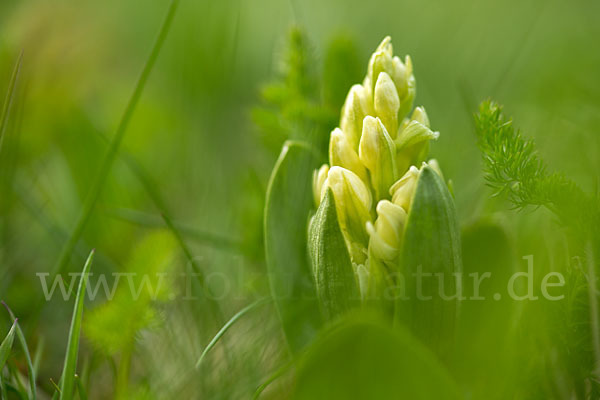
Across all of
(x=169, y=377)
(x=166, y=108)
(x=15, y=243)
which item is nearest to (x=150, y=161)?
(x=166, y=108)

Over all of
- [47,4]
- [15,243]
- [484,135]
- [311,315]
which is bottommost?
[311,315]

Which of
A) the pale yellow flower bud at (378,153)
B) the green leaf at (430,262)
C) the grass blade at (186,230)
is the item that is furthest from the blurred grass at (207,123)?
the pale yellow flower bud at (378,153)

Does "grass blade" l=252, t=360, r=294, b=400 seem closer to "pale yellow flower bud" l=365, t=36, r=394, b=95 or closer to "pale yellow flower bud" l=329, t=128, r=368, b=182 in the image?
"pale yellow flower bud" l=329, t=128, r=368, b=182

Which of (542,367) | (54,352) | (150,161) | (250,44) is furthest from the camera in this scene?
(250,44)

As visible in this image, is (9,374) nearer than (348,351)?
No

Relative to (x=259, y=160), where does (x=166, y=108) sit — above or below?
above

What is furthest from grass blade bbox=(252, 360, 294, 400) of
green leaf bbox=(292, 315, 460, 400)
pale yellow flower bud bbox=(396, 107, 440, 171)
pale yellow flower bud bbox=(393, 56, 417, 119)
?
pale yellow flower bud bbox=(393, 56, 417, 119)

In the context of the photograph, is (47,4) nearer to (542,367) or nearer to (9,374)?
(9,374)

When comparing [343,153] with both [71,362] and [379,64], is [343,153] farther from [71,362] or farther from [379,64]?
[71,362]
